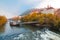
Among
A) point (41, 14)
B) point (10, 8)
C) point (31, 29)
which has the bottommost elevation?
point (31, 29)

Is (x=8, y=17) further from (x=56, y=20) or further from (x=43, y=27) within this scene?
(x=56, y=20)

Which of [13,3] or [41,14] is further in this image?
[41,14]

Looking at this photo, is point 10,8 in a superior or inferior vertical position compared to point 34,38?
superior

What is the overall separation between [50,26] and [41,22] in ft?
0.97

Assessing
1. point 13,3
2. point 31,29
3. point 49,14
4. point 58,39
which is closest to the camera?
point 58,39

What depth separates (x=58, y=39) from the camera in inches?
157

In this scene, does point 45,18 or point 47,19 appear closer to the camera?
point 47,19

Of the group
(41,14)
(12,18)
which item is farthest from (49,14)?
(12,18)

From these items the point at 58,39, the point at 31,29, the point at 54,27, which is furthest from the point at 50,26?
the point at 58,39

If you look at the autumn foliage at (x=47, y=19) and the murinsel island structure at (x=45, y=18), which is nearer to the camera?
the murinsel island structure at (x=45, y=18)

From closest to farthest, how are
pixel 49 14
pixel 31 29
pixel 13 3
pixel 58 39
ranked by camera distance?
pixel 58 39
pixel 13 3
pixel 49 14
pixel 31 29

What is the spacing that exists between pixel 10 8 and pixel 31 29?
1147 millimetres

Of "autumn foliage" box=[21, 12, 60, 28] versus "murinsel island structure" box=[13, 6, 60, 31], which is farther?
"autumn foliage" box=[21, 12, 60, 28]

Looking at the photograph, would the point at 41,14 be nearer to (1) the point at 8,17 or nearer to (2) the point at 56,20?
(2) the point at 56,20
